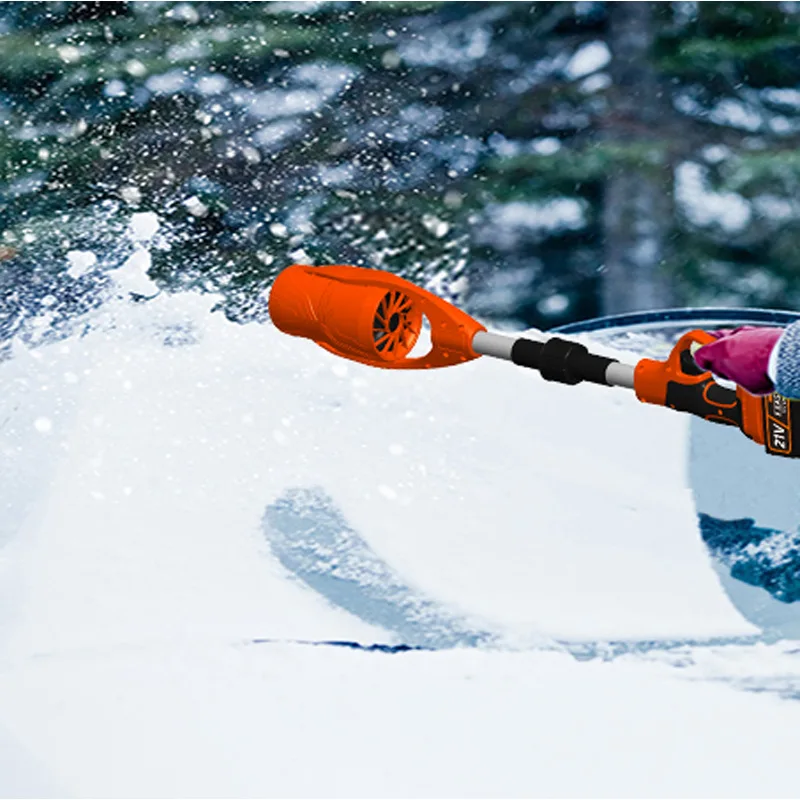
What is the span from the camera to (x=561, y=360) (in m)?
1.40

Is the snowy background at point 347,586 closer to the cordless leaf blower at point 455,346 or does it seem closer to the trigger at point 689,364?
the cordless leaf blower at point 455,346

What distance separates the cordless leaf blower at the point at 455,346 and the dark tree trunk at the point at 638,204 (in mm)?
543

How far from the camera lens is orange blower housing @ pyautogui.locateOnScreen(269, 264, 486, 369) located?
59.5 inches

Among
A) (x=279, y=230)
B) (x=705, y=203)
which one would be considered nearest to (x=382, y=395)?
(x=279, y=230)

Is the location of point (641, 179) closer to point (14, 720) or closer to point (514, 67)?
point (514, 67)

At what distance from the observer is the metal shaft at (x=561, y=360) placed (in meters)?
1.37

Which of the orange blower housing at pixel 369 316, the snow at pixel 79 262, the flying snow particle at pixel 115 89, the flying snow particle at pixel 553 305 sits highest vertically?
the flying snow particle at pixel 115 89

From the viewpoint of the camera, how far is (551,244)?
2.03 metres

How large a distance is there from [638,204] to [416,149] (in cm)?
37

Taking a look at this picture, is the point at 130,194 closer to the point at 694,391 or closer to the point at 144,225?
the point at 144,225

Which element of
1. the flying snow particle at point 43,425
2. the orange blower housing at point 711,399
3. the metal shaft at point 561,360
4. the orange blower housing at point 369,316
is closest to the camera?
the orange blower housing at point 711,399

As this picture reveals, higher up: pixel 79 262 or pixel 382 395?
pixel 79 262

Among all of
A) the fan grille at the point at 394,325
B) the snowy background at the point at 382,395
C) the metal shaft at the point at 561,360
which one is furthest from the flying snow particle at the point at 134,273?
the metal shaft at the point at 561,360

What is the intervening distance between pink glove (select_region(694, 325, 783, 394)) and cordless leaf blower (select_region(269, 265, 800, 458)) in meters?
0.06
